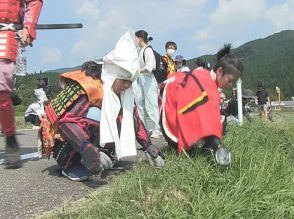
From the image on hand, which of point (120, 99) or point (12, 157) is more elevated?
point (120, 99)

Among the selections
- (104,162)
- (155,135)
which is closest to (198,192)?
(104,162)

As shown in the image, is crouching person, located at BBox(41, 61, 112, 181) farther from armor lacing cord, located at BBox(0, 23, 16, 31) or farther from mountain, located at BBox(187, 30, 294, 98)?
mountain, located at BBox(187, 30, 294, 98)

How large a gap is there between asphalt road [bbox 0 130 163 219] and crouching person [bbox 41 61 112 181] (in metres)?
0.14

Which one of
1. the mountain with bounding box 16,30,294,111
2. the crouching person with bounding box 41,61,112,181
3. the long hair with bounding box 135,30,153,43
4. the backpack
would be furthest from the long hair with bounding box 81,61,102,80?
the mountain with bounding box 16,30,294,111

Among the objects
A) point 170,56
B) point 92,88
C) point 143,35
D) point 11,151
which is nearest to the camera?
point 11,151

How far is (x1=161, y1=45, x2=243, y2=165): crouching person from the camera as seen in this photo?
3.63 meters

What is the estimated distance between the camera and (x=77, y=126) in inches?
150

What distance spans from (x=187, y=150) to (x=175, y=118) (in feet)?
1.08

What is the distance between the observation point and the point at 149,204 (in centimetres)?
266

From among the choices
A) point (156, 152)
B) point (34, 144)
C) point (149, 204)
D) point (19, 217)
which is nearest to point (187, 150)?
point (156, 152)

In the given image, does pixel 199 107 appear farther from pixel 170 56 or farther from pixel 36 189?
pixel 170 56

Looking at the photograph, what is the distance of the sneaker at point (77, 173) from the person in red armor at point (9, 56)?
543 millimetres

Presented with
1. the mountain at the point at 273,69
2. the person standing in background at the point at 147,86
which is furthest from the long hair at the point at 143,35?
the mountain at the point at 273,69

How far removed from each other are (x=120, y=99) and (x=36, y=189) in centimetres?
97
